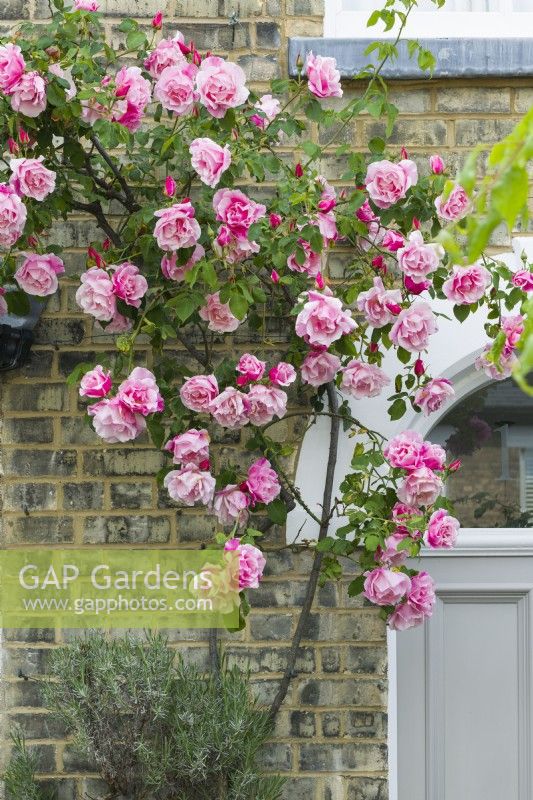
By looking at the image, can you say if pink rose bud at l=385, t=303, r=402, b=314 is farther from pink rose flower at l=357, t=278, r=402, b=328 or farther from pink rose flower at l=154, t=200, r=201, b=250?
pink rose flower at l=154, t=200, r=201, b=250

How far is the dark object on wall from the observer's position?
3.34 m

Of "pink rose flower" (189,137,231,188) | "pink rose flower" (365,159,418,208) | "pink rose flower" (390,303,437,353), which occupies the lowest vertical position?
"pink rose flower" (390,303,437,353)

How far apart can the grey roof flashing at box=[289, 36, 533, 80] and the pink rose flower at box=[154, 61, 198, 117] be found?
0.59 metres

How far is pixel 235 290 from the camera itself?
2.96 meters

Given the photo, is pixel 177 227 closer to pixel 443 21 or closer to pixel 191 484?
pixel 191 484

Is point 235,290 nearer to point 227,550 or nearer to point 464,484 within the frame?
point 227,550

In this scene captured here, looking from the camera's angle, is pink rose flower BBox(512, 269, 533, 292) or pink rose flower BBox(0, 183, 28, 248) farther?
pink rose flower BBox(512, 269, 533, 292)

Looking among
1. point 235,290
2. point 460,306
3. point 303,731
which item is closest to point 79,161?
point 235,290

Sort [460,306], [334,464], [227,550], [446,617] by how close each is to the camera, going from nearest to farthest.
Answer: [227,550] < [460,306] < [334,464] < [446,617]

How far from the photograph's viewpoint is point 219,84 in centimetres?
283

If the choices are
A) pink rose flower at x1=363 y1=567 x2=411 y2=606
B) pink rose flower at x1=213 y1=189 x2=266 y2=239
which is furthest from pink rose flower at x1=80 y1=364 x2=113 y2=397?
pink rose flower at x1=363 y1=567 x2=411 y2=606

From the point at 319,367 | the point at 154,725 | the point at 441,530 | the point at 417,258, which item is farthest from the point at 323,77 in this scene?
the point at 154,725

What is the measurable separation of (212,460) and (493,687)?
1.19 meters

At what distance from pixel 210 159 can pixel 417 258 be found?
2.02ft
